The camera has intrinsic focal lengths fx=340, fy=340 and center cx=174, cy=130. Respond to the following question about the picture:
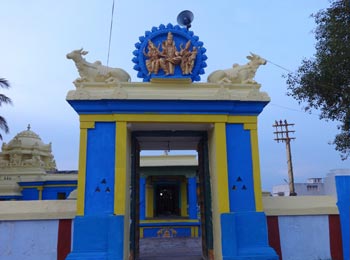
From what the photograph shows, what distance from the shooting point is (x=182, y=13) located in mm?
8883

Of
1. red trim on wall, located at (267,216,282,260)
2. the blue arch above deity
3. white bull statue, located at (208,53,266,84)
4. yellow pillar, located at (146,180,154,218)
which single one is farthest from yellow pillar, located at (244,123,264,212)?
yellow pillar, located at (146,180,154,218)

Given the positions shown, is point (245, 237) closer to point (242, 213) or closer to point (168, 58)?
point (242, 213)

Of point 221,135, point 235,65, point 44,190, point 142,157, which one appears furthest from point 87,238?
point 44,190

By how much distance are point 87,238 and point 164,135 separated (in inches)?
125

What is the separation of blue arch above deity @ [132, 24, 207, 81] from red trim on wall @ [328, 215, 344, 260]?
4606 millimetres

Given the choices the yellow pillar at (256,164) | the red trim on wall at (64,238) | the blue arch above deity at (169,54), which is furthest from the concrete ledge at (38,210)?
the yellow pillar at (256,164)

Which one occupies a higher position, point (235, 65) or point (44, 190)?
point (235, 65)

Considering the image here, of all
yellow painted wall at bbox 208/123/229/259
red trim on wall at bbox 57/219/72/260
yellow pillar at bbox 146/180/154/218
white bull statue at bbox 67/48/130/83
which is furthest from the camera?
yellow pillar at bbox 146/180/154/218

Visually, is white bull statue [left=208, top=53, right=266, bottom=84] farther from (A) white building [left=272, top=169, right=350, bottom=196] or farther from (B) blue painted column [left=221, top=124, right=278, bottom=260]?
(A) white building [left=272, top=169, right=350, bottom=196]

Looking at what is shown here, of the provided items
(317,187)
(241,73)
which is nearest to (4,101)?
(241,73)

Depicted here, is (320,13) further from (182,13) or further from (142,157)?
(142,157)

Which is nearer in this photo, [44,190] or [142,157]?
[142,157]

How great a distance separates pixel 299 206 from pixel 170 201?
39.7 feet

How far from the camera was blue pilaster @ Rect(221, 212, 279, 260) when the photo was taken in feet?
23.2
